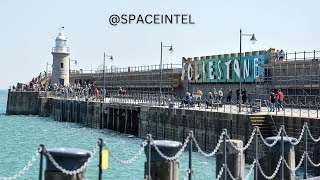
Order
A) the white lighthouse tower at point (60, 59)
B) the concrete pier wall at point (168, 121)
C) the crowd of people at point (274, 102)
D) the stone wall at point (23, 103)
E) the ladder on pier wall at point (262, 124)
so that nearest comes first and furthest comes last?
the concrete pier wall at point (168, 121) < the ladder on pier wall at point (262, 124) < the crowd of people at point (274, 102) < the stone wall at point (23, 103) < the white lighthouse tower at point (60, 59)

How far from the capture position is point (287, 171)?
42.7 ft

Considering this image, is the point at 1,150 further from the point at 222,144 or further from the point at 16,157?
the point at 222,144

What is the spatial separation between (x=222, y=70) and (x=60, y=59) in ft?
133

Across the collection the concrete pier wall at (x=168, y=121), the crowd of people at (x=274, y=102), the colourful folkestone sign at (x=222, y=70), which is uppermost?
the colourful folkestone sign at (x=222, y=70)

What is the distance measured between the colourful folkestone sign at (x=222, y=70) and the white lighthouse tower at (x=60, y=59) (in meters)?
30.8

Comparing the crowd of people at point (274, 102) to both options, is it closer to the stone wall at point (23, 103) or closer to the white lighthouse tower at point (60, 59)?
the stone wall at point (23, 103)

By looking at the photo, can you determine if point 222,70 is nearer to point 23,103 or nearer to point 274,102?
point 274,102

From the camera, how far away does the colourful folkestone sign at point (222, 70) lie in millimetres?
50125

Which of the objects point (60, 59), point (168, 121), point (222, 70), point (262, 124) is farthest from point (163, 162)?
point (60, 59)

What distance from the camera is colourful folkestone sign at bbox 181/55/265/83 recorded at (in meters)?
50.1

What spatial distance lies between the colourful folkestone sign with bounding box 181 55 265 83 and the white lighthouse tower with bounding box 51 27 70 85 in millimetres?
30802

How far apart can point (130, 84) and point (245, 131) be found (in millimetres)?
55292

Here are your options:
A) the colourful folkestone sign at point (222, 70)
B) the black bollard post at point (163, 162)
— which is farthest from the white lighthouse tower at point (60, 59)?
the black bollard post at point (163, 162)

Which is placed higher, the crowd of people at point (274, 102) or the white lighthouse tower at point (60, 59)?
the white lighthouse tower at point (60, 59)
